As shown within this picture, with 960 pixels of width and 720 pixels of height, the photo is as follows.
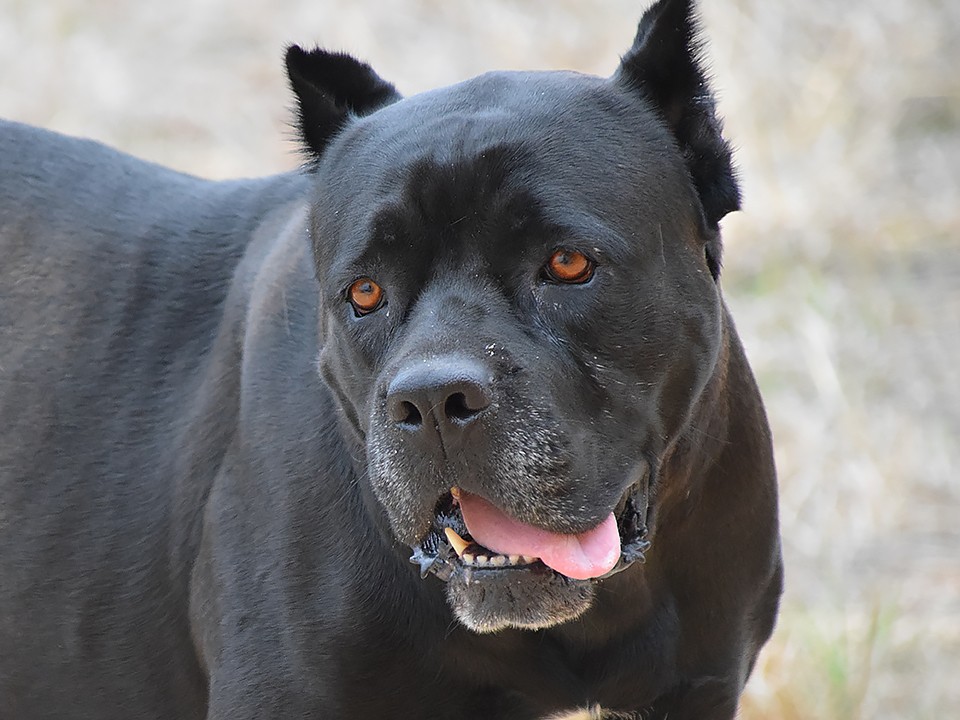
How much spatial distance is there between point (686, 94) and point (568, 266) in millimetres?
567

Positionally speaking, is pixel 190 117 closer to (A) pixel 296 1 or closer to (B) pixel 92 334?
(A) pixel 296 1

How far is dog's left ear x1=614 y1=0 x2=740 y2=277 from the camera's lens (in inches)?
126

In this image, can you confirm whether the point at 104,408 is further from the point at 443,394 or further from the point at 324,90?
the point at 443,394

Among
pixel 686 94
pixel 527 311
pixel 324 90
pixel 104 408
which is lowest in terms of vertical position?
pixel 104 408

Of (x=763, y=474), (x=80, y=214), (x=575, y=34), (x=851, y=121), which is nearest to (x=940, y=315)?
(x=851, y=121)

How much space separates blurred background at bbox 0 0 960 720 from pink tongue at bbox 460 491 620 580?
1.63 metres

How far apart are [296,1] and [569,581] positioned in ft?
27.1

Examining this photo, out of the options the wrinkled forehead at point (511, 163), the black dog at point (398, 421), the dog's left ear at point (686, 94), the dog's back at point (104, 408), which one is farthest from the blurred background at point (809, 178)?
the dog's back at point (104, 408)

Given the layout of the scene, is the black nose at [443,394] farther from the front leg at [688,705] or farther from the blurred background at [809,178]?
the blurred background at [809,178]

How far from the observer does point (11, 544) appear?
3.69 m

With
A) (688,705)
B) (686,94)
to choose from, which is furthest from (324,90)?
(688,705)

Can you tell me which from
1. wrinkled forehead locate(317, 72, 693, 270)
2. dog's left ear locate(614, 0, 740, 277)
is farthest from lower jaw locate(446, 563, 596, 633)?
dog's left ear locate(614, 0, 740, 277)

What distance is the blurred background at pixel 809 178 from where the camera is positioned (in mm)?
5609

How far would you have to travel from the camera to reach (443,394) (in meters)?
2.67
